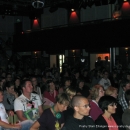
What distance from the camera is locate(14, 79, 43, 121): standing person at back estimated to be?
4.68 m

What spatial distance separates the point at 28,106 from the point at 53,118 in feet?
3.92

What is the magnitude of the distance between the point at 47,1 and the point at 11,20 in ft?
36.4

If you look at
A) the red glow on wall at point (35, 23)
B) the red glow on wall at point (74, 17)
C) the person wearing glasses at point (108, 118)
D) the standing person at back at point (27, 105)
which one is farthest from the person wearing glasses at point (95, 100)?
the red glow on wall at point (35, 23)

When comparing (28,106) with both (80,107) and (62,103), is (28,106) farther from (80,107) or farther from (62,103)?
(80,107)

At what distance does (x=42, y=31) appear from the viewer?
19203 millimetres

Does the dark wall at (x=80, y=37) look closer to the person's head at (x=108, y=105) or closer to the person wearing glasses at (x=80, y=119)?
the person's head at (x=108, y=105)

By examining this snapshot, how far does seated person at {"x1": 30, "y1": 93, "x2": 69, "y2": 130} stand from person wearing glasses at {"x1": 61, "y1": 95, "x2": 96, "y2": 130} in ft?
1.87

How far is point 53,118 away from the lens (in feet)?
A: 12.2

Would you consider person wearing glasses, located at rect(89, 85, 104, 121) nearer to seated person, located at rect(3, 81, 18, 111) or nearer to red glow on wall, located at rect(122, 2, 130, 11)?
seated person, located at rect(3, 81, 18, 111)

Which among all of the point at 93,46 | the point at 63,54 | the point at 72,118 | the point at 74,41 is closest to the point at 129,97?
the point at 72,118

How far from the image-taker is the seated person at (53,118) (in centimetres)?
367

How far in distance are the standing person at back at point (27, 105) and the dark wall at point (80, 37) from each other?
10.0 meters

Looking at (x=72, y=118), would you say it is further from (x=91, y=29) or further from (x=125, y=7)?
(x=125, y=7)

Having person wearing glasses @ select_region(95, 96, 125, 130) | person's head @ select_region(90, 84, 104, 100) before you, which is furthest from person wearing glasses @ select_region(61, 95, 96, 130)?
person's head @ select_region(90, 84, 104, 100)
